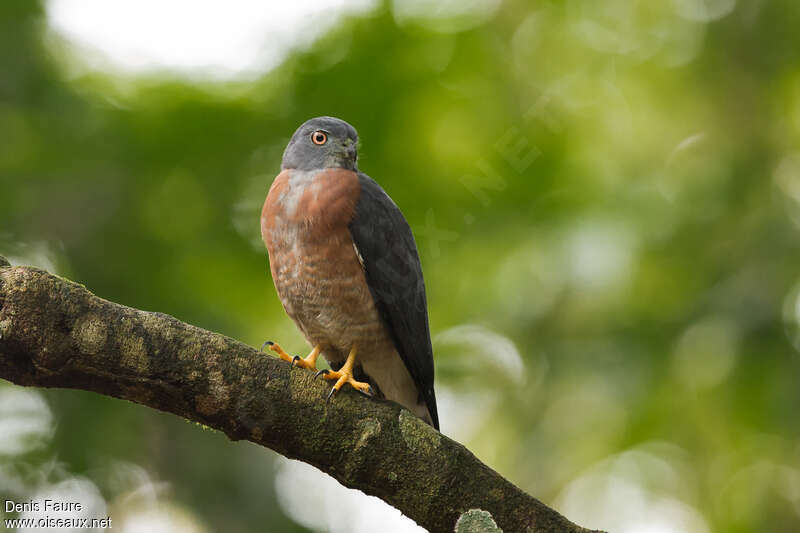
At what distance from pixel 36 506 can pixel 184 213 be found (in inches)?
101

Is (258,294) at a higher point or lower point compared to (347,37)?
lower

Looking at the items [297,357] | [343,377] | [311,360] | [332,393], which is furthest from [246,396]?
[311,360]

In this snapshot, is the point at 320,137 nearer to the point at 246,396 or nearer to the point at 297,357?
the point at 297,357

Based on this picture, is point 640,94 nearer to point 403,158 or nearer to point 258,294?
point 403,158

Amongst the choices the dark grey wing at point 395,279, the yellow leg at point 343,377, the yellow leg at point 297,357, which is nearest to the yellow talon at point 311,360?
the yellow leg at point 297,357

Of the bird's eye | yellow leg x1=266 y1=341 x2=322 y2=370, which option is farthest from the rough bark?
the bird's eye

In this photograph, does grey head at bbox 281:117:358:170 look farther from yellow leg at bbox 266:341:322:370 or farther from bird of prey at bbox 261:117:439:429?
yellow leg at bbox 266:341:322:370

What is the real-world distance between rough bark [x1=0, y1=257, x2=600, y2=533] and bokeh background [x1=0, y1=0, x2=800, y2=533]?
3214mm

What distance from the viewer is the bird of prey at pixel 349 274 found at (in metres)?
4.33

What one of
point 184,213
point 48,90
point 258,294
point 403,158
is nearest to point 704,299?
point 403,158

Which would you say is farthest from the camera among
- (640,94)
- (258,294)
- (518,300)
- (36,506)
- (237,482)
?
(640,94)

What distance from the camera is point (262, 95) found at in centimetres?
707

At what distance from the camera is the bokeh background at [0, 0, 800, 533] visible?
6.39m

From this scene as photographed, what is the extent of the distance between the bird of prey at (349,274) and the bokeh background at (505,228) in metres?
1.89
